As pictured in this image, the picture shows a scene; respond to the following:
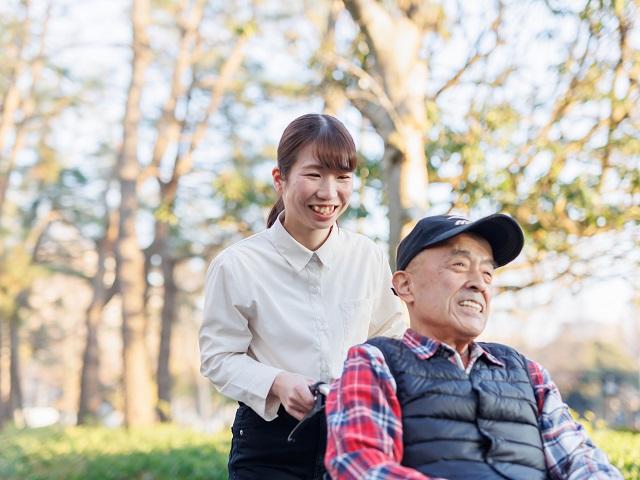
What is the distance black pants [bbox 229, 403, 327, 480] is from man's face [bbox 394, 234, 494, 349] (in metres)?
0.53

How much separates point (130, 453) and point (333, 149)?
817 centimetres

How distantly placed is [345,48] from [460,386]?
9.92m

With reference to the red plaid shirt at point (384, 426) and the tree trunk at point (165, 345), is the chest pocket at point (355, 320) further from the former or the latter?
the tree trunk at point (165, 345)

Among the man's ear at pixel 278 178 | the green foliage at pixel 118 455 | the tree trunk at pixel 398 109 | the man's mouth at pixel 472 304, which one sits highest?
the tree trunk at pixel 398 109

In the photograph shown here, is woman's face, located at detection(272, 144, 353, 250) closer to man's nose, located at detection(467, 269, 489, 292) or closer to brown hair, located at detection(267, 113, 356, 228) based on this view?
brown hair, located at detection(267, 113, 356, 228)

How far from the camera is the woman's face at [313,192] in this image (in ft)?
9.02

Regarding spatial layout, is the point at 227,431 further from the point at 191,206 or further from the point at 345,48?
the point at 191,206

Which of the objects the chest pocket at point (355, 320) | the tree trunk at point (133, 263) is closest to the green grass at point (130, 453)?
the tree trunk at point (133, 263)

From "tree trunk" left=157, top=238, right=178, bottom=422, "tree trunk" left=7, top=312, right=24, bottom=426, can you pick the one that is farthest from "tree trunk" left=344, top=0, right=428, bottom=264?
"tree trunk" left=7, top=312, right=24, bottom=426

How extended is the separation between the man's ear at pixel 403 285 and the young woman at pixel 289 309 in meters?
0.41

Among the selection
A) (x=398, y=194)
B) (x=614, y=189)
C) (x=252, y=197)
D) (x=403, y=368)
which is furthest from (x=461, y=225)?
Answer: (x=252, y=197)

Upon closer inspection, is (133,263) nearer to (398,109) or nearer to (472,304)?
(398,109)

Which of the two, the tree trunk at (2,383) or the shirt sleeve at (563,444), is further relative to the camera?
the tree trunk at (2,383)

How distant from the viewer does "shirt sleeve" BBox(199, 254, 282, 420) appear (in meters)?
2.69
